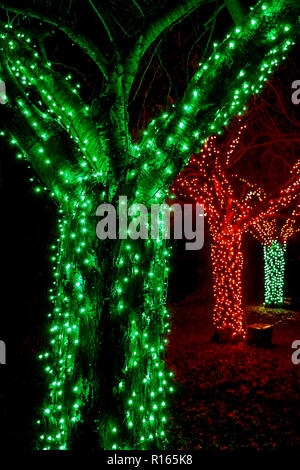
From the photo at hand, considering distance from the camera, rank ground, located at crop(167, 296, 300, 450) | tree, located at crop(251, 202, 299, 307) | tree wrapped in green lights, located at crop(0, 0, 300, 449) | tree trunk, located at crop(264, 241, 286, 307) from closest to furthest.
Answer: tree wrapped in green lights, located at crop(0, 0, 300, 449) → ground, located at crop(167, 296, 300, 450) → tree trunk, located at crop(264, 241, 286, 307) → tree, located at crop(251, 202, 299, 307)

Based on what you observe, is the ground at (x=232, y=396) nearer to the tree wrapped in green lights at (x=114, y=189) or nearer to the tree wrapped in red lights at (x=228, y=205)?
the tree wrapped in red lights at (x=228, y=205)

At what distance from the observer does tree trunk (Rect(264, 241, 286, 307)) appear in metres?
18.1

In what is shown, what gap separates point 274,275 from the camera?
60.2 ft

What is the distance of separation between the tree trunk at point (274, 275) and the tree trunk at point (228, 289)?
783 cm

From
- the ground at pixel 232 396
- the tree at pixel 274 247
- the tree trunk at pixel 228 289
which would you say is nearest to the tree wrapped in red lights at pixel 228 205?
the tree trunk at pixel 228 289

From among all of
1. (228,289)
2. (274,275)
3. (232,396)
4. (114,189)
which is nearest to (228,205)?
(228,289)

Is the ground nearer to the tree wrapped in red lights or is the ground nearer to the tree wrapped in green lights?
the tree wrapped in red lights

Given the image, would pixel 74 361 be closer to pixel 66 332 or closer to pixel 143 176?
pixel 66 332

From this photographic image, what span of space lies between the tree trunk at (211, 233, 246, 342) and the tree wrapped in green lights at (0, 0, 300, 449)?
703cm

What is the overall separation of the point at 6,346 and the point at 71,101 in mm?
6105

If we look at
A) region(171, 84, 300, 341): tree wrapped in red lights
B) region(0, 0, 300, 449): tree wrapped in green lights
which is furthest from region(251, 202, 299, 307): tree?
region(0, 0, 300, 449): tree wrapped in green lights

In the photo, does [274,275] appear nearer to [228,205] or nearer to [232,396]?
[228,205]

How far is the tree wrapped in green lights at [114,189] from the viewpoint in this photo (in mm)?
3312
